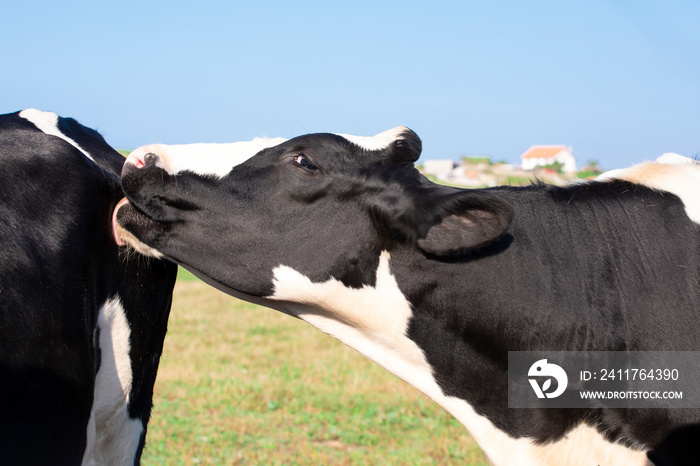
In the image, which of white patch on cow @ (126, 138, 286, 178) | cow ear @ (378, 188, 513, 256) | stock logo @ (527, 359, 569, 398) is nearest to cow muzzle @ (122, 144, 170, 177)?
white patch on cow @ (126, 138, 286, 178)

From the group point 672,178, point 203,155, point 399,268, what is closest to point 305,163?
point 203,155

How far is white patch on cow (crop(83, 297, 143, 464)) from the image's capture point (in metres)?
2.93

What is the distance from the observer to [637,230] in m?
3.18

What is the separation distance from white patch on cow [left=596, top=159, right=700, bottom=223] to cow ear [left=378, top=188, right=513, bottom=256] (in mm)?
941

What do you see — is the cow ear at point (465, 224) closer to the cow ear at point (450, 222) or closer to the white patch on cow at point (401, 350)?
the cow ear at point (450, 222)

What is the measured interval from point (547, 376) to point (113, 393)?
1863mm

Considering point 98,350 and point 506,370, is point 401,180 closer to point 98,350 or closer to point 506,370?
point 506,370

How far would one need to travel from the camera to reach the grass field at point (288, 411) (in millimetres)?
5906

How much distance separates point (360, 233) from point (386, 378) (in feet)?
18.5

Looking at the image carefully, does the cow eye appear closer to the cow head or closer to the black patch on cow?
the cow head

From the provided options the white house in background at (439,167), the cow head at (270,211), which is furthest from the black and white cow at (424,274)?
the white house in background at (439,167)

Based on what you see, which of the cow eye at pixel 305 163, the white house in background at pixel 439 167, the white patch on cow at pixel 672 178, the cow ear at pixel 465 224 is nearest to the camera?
the cow ear at pixel 465 224

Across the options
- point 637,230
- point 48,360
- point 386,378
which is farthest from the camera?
point 386,378

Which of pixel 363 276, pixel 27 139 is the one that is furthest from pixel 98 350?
pixel 363 276
